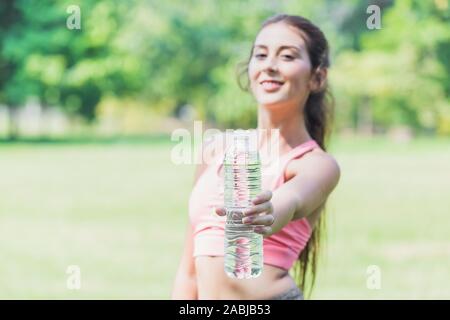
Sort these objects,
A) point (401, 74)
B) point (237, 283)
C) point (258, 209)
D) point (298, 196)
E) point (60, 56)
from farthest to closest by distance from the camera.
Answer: point (60, 56), point (401, 74), point (237, 283), point (298, 196), point (258, 209)

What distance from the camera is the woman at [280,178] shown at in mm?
2201

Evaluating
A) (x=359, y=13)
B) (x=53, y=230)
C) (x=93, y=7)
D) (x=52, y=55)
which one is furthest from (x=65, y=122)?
(x=53, y=230)

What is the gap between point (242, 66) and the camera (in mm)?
2686

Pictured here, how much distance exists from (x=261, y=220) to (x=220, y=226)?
0.39 m

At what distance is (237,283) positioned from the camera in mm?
2223

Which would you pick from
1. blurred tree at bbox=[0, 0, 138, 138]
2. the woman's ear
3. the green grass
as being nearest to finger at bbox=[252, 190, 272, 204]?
the woman's ear

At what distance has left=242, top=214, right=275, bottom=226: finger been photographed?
1818 mm

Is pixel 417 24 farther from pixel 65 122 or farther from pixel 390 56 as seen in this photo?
pixel 65 122

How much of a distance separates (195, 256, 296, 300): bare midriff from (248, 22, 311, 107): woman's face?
44 cm

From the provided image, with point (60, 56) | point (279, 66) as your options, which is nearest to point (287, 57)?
point (279, 66)

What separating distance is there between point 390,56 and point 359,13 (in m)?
1.64

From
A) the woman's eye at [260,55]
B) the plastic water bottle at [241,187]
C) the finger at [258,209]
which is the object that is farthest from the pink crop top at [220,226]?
the finger at [258,209]

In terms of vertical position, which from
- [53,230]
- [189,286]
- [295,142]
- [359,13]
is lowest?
[53,230]

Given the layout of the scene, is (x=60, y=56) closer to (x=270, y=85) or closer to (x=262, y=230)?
(x=270, y=85)
